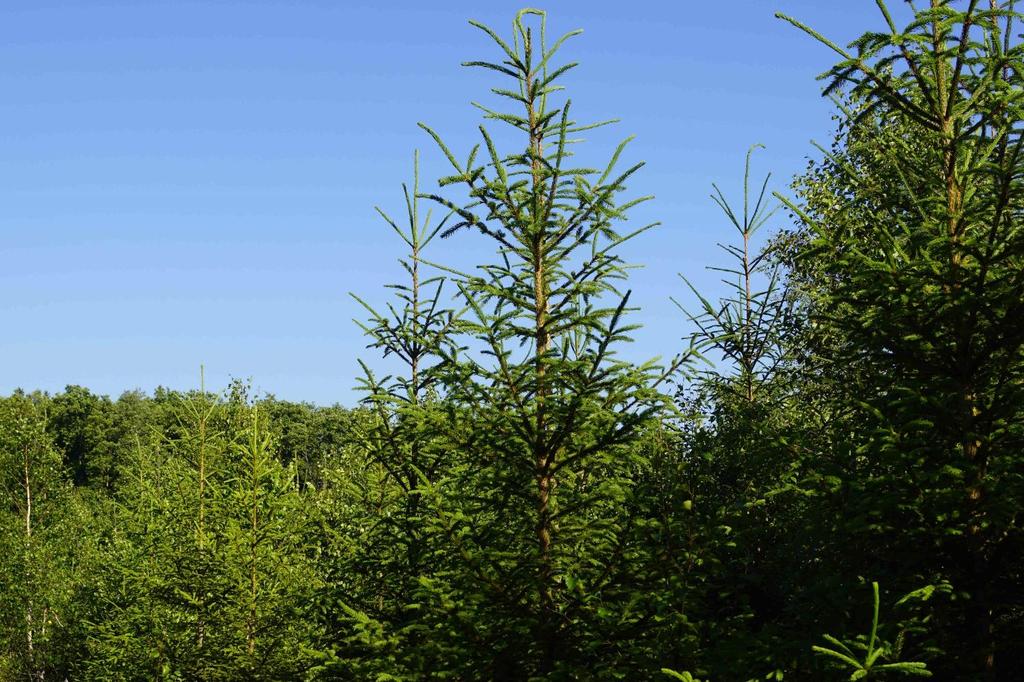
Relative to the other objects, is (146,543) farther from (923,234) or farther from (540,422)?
(923,234)

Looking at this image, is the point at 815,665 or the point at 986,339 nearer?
the point at 815,665

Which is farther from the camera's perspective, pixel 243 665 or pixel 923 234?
pixel 243 665

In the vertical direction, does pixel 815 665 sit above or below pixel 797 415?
below

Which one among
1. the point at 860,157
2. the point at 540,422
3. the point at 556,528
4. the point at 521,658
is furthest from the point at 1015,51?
the point at 860,157

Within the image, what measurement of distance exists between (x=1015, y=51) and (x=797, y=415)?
9.99m

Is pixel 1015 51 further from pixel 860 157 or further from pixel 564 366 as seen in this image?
pixel 860 157

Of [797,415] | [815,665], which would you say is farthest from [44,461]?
[815,665]

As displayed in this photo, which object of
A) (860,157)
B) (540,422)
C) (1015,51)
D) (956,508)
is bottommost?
(956,508)

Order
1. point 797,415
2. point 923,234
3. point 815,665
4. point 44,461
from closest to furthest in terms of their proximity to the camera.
→ point 815,665
point 923,234
point 797,415
point 44,461

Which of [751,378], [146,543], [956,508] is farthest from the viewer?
[146,543]

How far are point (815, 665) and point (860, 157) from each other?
18134mm

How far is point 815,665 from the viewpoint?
7.09 metres

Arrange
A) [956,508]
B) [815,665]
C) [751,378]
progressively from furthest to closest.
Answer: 1. [751,378]
2. [956,508]
3. [815,665]

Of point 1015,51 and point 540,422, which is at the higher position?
point 1015,51
